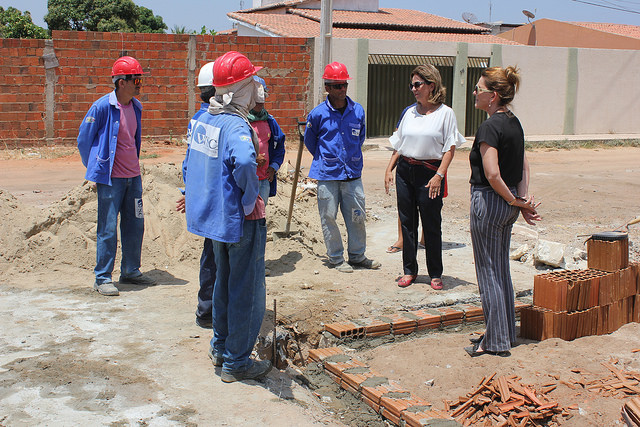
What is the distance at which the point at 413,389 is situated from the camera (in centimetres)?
435

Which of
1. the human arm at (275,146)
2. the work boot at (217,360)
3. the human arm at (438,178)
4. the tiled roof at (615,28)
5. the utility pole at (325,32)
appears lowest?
the work boot at (217,360)

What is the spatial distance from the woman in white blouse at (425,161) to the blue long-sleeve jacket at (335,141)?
0.53 metres

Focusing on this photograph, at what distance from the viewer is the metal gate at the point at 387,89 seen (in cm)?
1983

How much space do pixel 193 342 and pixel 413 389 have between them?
5.08 feet

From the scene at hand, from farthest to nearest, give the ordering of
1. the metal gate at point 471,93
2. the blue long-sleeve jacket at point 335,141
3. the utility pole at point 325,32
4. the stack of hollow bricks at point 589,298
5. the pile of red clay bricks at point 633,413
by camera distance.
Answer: the metal gate at point 471,93
the utility pole at point 325,32
the blue long-sleeve jacket at point 335,141
the stack of hollow bricks at point 589,298
the pile of red clay bricks at point 633,413

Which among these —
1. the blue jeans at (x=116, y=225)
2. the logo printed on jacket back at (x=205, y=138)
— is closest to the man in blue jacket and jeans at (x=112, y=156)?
the blue jeans at (x=116, y=225)

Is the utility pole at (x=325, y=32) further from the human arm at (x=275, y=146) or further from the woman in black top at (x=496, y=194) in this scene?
the woman in black top at (x=496, y=194)

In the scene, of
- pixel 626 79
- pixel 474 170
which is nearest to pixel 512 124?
pixel 474 170

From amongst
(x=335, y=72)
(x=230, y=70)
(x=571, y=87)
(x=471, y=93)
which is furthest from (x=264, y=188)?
(x=571, y=87)

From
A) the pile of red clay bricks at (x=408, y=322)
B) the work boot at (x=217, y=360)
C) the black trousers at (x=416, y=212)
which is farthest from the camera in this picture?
the black trousers at (x=416, y=212)

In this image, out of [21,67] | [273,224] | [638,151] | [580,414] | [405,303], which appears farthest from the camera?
[638,151]

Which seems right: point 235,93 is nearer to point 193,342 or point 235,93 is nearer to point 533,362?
point 193,342

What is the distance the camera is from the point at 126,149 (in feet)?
19.3

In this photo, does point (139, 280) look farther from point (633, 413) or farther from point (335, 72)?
point (633, 413)
